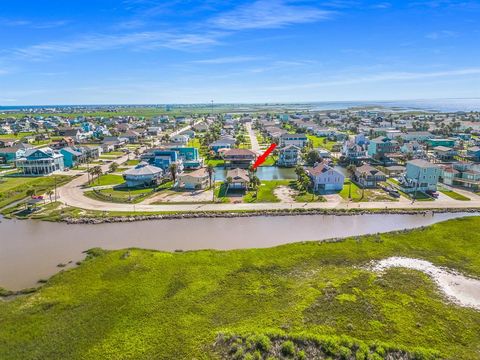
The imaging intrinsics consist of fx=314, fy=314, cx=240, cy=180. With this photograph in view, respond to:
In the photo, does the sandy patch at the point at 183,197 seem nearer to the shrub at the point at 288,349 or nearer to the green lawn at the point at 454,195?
the shrub at the point at 288,349

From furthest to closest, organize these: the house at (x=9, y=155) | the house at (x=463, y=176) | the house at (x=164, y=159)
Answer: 1. the house at (x=9, y=155)
2. the house at (x=164, y=159)
3. the house at (x=463, y=176)

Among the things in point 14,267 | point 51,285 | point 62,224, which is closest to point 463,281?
point 51,285

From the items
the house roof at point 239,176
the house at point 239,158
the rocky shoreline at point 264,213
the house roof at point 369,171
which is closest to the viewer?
the rocky shoreline at point 264,213

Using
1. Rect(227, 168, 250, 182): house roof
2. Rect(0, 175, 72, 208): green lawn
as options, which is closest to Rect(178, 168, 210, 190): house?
Rect(227, 168, 250, 182): house roof

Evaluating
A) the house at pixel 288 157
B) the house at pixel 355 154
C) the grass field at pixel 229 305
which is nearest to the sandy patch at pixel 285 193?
the grass field at pixel 229 305

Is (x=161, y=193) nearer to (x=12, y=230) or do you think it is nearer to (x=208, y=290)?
(x=12, y=230)

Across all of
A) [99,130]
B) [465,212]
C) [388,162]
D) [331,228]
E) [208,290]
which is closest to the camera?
[208,290]
